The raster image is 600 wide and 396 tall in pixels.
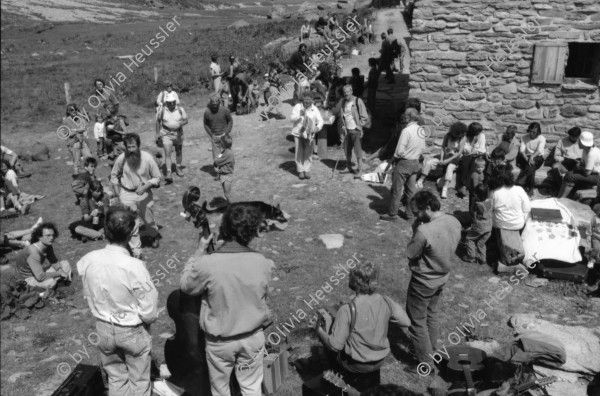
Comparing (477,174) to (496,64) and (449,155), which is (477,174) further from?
(496,64)

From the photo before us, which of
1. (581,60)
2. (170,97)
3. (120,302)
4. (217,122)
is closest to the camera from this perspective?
(120,302)

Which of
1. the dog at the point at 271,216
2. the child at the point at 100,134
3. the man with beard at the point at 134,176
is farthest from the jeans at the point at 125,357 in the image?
the child at the point at 100,134

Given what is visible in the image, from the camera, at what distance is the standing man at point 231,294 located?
4039 mm

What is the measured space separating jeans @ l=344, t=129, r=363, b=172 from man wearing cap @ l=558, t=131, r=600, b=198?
3.85 metres

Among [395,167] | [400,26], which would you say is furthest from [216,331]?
[400,26]

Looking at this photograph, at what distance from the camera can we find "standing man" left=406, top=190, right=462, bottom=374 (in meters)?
5.38

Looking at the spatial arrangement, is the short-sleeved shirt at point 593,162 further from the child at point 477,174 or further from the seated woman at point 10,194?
the seated woman at point 10,194

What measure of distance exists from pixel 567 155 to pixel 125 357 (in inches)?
345

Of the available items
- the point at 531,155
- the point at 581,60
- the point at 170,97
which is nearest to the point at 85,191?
the point at 170,97

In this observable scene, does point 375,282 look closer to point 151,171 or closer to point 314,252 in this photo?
point 314,252

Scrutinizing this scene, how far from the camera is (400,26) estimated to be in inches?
1098

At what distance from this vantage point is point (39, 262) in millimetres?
7664

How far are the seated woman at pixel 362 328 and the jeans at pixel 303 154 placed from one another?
657 cm

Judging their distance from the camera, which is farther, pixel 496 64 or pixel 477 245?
pixel 496 64
